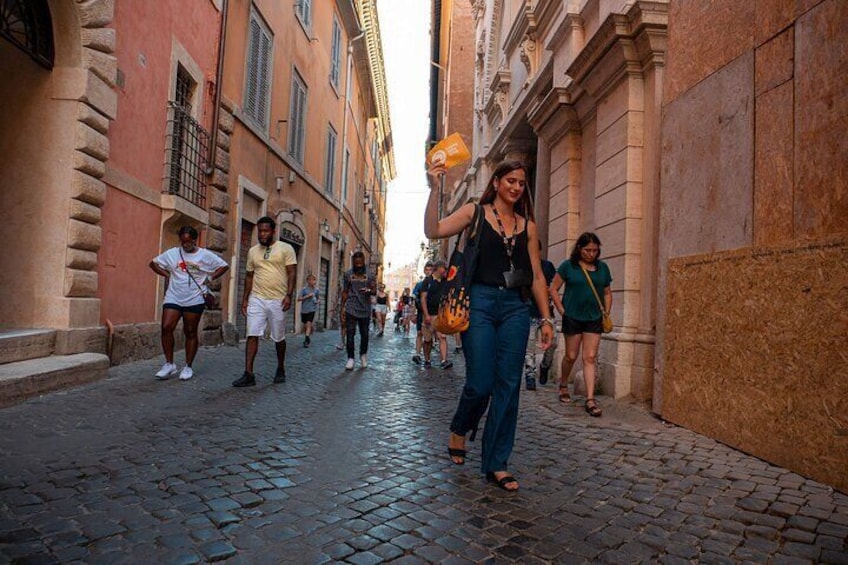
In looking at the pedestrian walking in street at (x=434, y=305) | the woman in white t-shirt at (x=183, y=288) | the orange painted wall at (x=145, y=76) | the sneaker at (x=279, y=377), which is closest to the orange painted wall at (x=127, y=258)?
the orange painted wall at (x=145, y=76)

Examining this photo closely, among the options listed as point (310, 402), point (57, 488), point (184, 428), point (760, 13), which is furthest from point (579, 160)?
point (57, 488)

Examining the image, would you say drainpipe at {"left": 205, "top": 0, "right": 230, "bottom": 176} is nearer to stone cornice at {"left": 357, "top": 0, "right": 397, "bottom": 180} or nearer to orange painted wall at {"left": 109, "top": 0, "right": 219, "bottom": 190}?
orange painted wall at {"left": 109, "top": 0, "right": 219, "bottom": 190}

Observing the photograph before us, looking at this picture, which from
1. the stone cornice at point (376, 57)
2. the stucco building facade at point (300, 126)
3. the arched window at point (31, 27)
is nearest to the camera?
the arched window at point (31, 27)

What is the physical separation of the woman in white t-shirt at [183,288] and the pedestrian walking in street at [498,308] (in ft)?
13.5

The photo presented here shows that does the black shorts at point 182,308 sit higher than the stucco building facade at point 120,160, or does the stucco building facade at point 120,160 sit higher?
the stucco building facade at point 120,160

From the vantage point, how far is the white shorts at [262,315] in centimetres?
676

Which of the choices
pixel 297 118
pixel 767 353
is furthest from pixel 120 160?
pixel 297 118

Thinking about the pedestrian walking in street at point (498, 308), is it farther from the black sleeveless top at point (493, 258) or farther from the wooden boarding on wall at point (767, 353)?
the wooden boarding on wall at point (767, 353)

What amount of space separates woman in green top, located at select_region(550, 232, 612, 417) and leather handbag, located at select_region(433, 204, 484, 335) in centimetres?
257

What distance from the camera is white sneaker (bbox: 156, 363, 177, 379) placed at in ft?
22.0

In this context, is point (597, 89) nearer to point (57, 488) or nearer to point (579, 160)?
point (579, 160)

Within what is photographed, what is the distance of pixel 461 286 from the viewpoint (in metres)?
3.43

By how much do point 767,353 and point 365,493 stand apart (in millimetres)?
2785

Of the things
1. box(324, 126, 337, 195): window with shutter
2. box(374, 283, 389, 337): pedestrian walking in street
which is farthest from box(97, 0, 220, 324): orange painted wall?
box(324, 126, 337, 195): window with shutter
